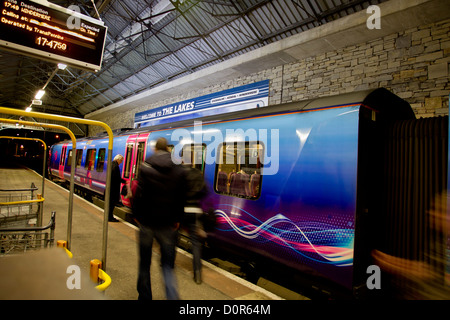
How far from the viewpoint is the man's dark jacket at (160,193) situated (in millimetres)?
2584

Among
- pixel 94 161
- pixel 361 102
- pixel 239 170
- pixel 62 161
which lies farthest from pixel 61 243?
pixel 62 161

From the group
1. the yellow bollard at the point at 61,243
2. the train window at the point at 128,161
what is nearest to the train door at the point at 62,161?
the train window at the point at 128,161

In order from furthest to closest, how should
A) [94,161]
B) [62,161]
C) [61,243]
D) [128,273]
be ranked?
[62,161] < [94,161] < [128,273] < [61,243]

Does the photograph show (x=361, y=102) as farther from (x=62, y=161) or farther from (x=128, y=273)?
(x=62, y=161)

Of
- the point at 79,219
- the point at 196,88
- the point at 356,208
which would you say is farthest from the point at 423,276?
the point at 196,88

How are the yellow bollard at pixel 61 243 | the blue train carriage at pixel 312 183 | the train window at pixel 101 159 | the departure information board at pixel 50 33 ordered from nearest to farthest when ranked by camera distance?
the yellow bollard at pixel 61 243
the blue train carriage at pixel 312 183
the departure information board at pixel 50 33
the train window at pixel 101 159

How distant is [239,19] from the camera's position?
9.23 metres

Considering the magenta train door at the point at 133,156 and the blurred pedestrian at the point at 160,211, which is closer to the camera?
the blurred pedestrian at the point at 160,211

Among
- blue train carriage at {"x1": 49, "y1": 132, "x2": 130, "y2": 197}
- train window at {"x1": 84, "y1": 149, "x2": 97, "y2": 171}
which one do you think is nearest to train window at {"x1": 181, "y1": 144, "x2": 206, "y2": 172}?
blue train carriage at {"x1": 49, "y1": 132, "x2": 130, "y2": 197}

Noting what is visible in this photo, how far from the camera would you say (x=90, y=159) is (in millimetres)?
10664

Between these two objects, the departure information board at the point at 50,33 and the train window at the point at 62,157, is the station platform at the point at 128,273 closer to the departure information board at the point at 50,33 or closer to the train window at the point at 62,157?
the departure information board at the point at 50,33

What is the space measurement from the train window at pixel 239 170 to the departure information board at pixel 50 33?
2.72m

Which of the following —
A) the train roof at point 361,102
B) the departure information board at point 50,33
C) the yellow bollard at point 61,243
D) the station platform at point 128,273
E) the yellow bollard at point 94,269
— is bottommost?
the station platform at point 128,273

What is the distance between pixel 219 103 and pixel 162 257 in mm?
8720
